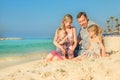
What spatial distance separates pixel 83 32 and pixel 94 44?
587 mm

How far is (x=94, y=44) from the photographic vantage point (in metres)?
8.96

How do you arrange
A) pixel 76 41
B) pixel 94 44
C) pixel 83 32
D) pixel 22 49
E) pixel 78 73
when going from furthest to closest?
1. pixel 22 49
2. pixel 83 32
3. pixel 76 41
4. pixel 94 44
5. pixel 78 73

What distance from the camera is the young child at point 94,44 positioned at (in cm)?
888

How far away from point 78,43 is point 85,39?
266 mm

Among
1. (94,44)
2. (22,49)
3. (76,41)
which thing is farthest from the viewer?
(22,49)

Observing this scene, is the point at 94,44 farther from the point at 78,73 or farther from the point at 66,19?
the point at 78,73

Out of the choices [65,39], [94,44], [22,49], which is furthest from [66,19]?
[22,49]

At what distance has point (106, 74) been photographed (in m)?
6.11

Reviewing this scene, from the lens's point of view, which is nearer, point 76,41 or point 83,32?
point 76,41

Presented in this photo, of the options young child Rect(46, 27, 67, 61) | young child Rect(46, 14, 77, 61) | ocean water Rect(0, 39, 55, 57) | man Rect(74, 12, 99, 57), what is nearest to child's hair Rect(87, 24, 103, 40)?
man Rect(74, 12, 99, 57)

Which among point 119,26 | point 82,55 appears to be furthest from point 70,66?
point 119,26

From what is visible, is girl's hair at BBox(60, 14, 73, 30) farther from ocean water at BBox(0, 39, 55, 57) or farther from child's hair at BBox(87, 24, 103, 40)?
ocean water at BBox(0, 39, 55, 57)

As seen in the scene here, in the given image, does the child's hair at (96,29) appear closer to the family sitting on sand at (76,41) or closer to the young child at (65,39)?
the family sitting on sand at (76,41)

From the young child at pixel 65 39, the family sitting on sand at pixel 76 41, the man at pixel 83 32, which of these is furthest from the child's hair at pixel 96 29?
the young child at pixel 65 39
